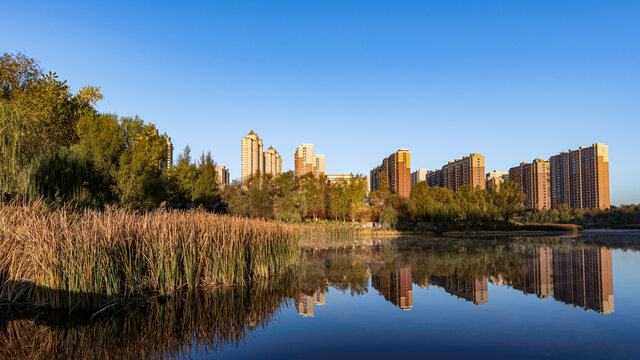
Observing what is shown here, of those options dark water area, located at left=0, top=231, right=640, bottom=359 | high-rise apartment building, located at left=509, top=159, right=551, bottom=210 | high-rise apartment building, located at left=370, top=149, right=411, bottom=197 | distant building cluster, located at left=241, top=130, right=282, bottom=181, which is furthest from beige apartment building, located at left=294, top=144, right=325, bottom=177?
dark water area, located at left=0, top=231, right=640, bottom=359

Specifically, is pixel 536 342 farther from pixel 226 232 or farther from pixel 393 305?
pixel 226 232

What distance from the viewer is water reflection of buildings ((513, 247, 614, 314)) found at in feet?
30.5

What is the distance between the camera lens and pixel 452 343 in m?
6.30

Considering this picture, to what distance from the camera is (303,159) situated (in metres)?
116

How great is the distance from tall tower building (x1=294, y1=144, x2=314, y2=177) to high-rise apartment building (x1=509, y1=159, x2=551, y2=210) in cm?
5751

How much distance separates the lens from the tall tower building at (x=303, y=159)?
364 feet

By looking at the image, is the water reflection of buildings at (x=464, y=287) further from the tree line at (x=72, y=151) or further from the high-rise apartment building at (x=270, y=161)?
the high-rise apartment building at (x=270, y=161)

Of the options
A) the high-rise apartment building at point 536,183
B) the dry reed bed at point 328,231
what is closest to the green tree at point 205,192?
the dry reed bed at point 328,231

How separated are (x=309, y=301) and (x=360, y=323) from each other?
2161mm

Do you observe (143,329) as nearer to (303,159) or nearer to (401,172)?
(401,172)

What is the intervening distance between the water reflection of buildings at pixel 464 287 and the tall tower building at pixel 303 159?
95104 millimetres

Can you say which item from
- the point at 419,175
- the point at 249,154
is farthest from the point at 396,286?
the point at 419,175

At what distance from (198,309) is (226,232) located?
127 inches

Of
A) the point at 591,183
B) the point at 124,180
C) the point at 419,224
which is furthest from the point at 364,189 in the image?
the point at 591,183
